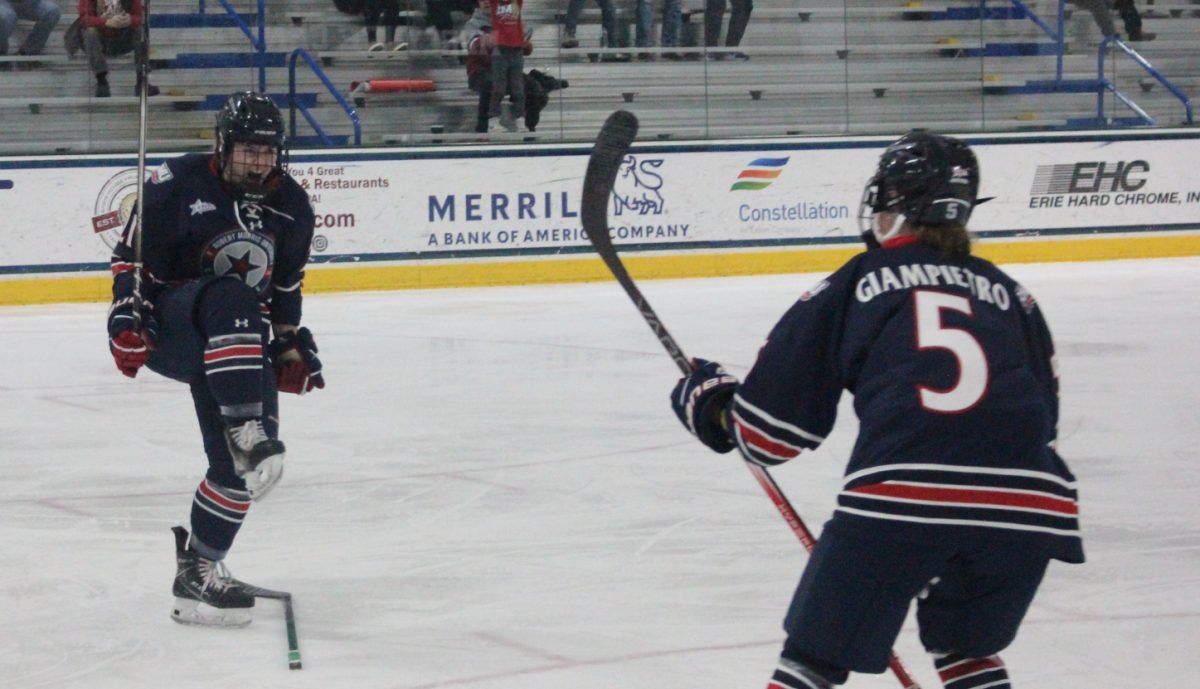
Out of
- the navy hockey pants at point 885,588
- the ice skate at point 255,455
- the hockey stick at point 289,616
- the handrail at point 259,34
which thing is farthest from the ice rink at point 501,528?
the handrail at point 259,34

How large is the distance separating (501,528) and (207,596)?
3.56ft

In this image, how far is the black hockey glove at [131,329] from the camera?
3523mm

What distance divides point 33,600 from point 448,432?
2361 millimetres

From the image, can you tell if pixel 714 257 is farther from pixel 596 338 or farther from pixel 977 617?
pixel 977 617

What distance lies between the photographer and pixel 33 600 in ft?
12.7

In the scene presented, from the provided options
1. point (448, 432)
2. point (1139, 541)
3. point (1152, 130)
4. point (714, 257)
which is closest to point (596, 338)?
point (448, 432)

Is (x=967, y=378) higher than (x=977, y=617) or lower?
higher

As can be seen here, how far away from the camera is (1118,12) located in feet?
46.7

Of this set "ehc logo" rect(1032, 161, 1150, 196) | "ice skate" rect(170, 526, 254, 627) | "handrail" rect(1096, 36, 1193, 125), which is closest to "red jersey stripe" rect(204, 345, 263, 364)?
"ice skate" rect(170, 526, 254, 627)

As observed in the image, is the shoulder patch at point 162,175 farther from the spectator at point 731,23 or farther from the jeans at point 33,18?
the spectator at point 731,23

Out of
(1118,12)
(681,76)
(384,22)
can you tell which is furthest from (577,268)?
(1118,12)

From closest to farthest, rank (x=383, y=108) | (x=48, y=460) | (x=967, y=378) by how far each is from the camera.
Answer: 1. (x=967, y=378)
2. (x=48, y=460)
3. (x=383, y=108)

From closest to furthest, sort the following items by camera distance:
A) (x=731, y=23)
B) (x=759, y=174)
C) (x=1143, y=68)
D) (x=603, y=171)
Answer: (x=603, y=171) < (x=759, y=174) < (x=731, y=23) < (x=1143, y=68)

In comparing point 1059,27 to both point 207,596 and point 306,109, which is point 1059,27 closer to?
point 306,109
